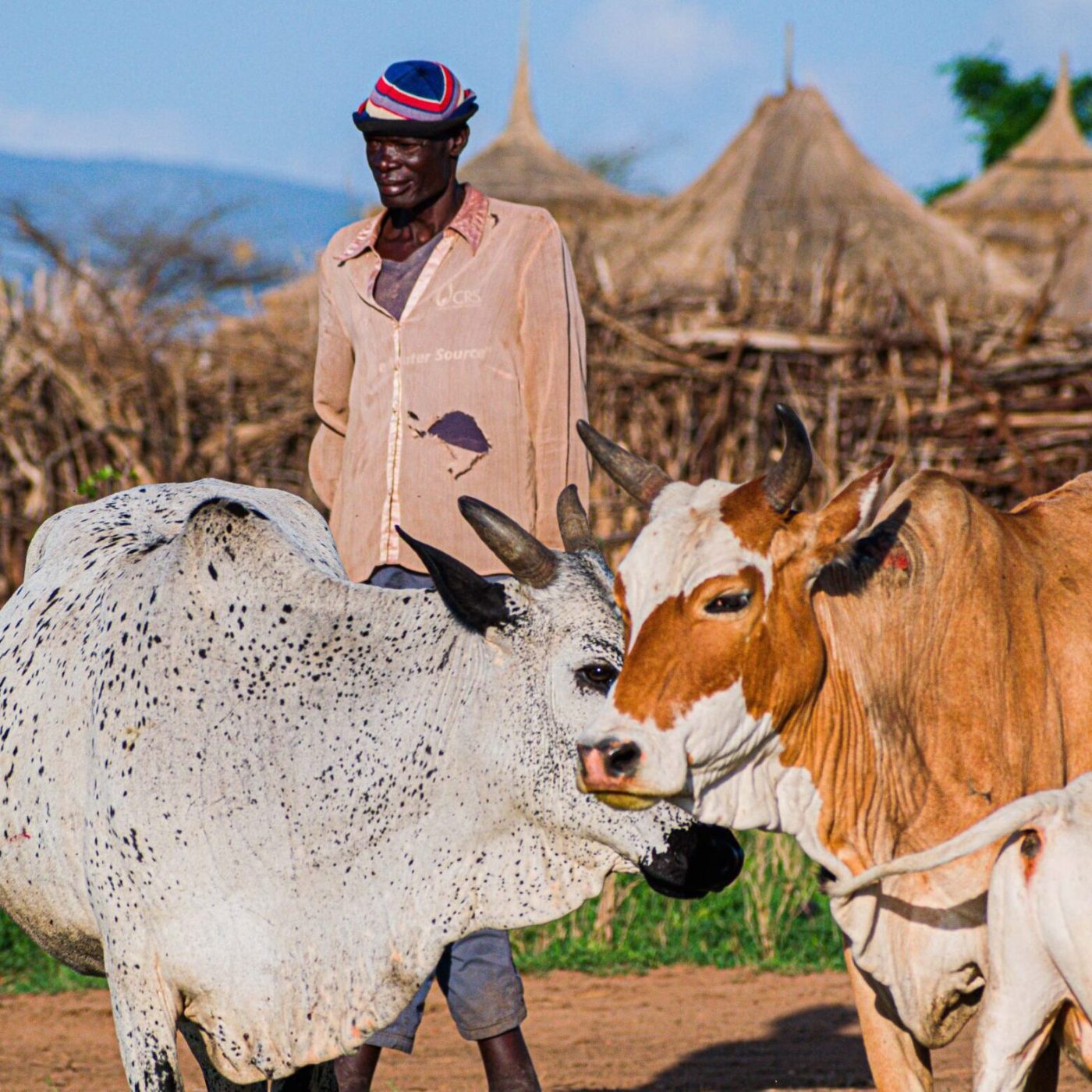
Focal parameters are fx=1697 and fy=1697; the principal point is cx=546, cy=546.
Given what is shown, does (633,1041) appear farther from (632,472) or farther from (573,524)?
(632,472)

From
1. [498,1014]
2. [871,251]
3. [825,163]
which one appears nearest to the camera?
[498,1014]

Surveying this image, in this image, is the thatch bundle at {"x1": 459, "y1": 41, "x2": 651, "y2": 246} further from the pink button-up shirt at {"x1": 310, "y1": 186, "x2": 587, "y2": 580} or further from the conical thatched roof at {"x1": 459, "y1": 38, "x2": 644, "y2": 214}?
the pink button-up shirt at {"x1": 310, "y1": 186, "x2": 587, "y2": 580}

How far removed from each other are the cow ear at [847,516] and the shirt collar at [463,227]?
102cm

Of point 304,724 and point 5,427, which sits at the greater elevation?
point 5,427

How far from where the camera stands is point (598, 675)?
101 inches

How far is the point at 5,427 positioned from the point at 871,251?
6354 millimetres

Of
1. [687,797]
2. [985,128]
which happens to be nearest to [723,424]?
[687,797]

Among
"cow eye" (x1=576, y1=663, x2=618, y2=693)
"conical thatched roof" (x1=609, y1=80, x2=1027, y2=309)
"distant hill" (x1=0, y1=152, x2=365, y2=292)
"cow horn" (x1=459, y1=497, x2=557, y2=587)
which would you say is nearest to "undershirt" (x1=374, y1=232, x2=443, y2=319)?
"cow horn" (x1=459, y1=497, x2=557, y2=587)

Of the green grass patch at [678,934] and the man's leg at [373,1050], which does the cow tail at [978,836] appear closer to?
the man's leg at [373,1050]

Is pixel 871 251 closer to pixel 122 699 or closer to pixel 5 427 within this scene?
pixel 5 427

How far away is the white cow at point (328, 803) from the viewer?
8.48ft

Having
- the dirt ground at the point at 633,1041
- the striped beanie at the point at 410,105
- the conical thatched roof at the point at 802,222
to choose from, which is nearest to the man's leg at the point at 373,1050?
the dirt ground at the point at 633,1041

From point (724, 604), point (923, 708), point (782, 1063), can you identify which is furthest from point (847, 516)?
point (782, 1063)

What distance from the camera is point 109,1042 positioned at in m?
4.66
